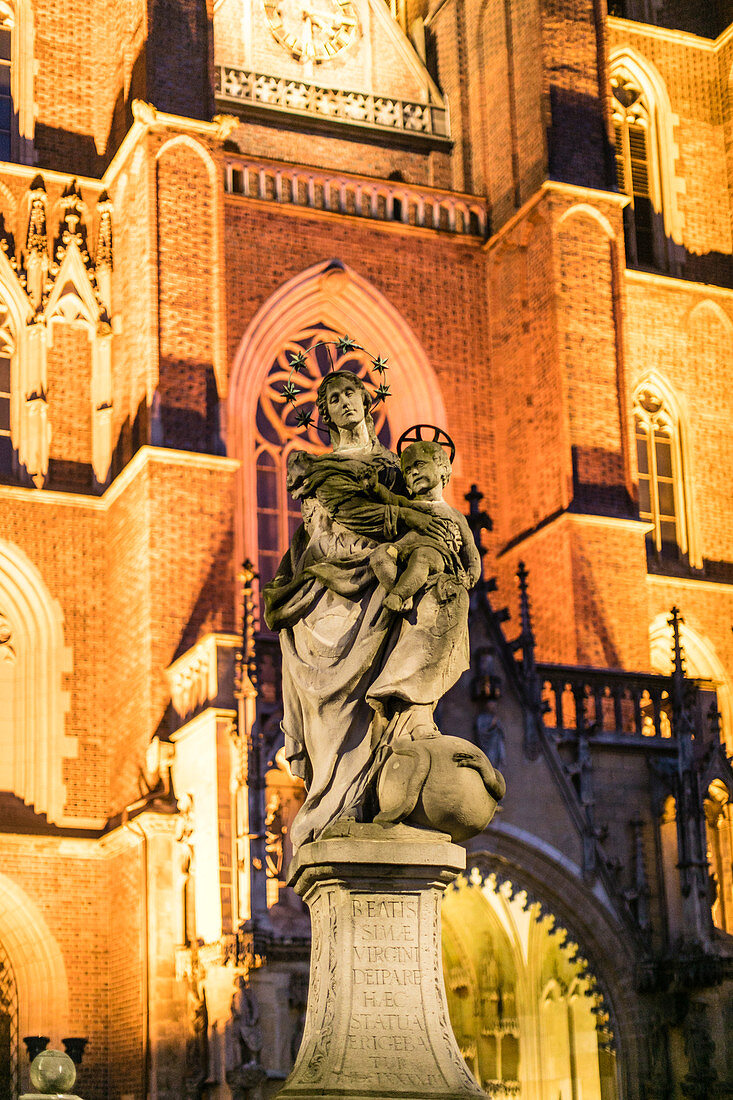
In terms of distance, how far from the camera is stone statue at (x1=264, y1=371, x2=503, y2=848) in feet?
16.8

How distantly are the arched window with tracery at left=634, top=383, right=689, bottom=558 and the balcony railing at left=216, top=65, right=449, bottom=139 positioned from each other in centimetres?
439

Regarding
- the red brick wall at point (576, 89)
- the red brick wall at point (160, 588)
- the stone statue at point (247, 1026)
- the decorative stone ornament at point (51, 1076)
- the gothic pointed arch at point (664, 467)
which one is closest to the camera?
the decorative stone ornament at point (51, 1076)

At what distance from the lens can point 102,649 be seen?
1834 centimetres

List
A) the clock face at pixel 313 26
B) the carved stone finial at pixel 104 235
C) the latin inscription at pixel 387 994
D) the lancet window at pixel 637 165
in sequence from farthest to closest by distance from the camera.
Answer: the lancet window at pixel 637 165, the clock face at pixel 313 26, the carved stone finial at pixel 104 235, the latin inscription at pixel 387 994

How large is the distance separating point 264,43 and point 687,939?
12.7 metres

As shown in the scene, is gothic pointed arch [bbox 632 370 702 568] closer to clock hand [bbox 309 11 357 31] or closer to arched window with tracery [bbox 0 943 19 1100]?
clock hand [bbox 309 11 357 31]

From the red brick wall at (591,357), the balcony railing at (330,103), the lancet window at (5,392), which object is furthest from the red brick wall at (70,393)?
the red brick wall at (591,357)

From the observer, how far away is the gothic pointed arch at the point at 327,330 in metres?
19.8

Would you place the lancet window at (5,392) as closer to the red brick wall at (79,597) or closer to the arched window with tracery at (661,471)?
the red brick wall at (79,597)

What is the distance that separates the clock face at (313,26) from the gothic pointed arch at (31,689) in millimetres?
7886

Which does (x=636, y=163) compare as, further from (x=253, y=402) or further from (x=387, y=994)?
(x=387, y=994)

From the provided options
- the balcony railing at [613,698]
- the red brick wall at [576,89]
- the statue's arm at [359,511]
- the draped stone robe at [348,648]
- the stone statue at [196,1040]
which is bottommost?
the stone statue at [196,1040]

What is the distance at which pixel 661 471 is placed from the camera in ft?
71.7

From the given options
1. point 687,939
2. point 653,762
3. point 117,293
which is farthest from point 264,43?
point 687,939
